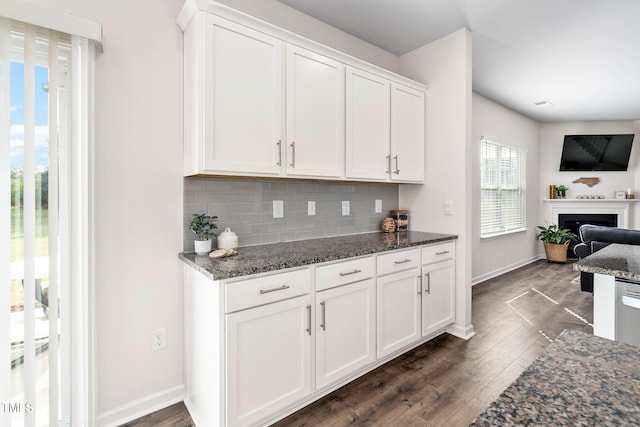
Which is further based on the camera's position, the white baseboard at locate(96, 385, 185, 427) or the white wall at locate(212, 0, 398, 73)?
the white wall at locate(212, 0, 398, 73)

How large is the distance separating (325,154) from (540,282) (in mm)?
4355

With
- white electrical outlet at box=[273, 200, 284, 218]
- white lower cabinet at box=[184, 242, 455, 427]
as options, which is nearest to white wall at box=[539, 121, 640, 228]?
white lower cabinet at box=[184, 242, 455, 427]

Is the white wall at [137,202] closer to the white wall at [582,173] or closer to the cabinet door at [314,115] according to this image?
the cabinet door at [314,115]

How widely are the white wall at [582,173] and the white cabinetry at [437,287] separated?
506 cm

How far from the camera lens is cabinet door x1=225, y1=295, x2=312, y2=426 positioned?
5.28 ft

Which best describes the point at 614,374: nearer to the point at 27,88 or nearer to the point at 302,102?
the point at 302,102

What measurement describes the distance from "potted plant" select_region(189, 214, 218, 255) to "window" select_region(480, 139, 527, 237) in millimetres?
4146

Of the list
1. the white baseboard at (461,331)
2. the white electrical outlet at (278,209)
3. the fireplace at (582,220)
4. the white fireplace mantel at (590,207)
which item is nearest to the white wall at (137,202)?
the white electrical outlet at (278,209)

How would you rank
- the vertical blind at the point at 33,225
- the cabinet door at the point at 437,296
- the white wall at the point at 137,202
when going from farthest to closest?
the cabinet door at the point at 437,296 → the white wall at the point at 137,202 → the vertical blind at the point at 33,225

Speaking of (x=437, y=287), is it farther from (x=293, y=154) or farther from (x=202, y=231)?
(x=202, y=231)

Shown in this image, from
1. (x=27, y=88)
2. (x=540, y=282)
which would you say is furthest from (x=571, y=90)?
(x=27, y=88)

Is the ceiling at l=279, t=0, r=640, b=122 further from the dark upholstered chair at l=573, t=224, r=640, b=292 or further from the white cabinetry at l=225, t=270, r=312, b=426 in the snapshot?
the white cabinetry at l=225, t=270, r=312, b=426

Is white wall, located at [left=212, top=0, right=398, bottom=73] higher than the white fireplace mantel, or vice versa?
white wall, located at [left=212, top=0, right=398, bottom=73]

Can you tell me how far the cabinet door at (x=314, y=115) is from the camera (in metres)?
2.16
